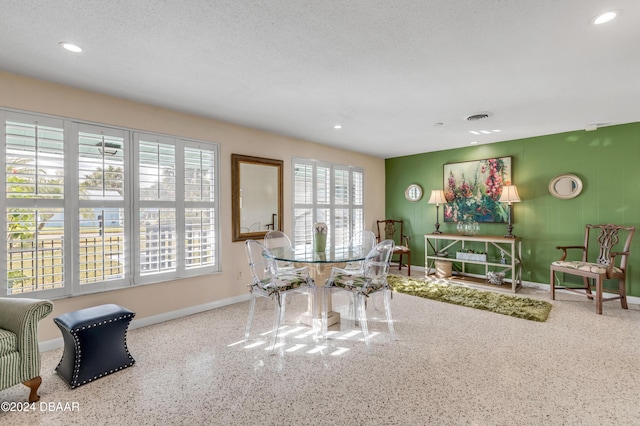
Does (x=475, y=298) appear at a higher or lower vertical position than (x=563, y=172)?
lower

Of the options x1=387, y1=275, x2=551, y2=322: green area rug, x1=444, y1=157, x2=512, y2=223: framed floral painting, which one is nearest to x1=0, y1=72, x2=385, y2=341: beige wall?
x1=387, y1=275, x2=551, y2=322: green area rug

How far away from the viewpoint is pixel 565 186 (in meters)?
4.65

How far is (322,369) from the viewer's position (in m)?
2.46

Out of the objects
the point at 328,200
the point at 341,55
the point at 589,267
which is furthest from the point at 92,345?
the point at 589,267

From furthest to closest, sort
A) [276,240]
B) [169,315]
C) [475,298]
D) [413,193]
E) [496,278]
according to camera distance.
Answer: [413,193] → [496,278] → [276,240] → [475,298] → [169,315]

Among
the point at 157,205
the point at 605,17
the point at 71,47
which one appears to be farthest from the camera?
the point at 157,205

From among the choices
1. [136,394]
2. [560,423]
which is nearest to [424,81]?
[560,423]

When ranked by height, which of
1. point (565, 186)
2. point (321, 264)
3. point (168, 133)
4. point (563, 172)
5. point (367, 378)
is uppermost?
point (168, 133)

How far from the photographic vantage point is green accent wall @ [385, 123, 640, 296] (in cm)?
421

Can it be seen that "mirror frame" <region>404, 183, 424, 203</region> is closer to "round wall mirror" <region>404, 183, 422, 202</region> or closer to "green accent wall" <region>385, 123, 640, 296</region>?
→ "round wall mirror" <region>404, 183, 422, 202</region>

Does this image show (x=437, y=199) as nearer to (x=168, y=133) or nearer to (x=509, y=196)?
(x=509, y=196)

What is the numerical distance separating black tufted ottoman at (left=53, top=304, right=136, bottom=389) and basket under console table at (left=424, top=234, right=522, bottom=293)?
484 centimetres

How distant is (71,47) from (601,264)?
606cm

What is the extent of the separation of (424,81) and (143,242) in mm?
3286
